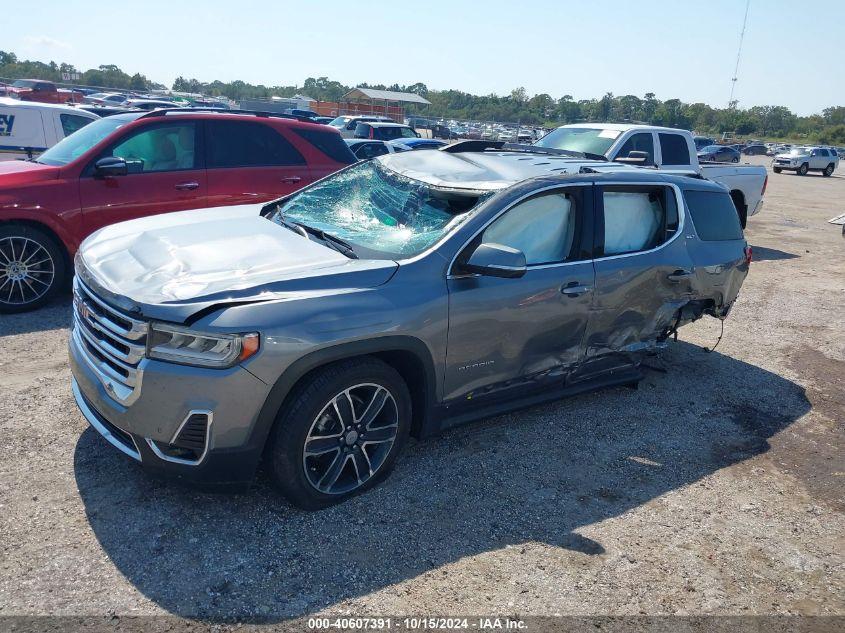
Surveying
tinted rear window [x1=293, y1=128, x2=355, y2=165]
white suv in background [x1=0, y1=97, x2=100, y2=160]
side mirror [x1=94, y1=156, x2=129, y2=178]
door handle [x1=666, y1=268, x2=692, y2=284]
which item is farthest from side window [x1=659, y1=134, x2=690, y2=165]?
white suv in background [x1=0, y1=97, x2=100, y2=160]

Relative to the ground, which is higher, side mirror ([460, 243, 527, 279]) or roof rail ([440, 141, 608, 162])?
roof rail ([440, 141, 608, 162])

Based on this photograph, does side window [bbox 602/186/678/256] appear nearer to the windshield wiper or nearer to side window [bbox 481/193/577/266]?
side window [bbox 481/193/577/266]

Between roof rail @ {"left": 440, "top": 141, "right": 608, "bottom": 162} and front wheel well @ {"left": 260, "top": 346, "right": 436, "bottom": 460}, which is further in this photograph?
roof rail @ {"left": 440, "top": 141, "right": 608, "bottom": 162}

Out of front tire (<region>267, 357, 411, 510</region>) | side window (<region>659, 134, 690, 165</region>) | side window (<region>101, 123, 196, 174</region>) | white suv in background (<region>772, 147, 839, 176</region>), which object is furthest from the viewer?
white suv in background (<region>772, 147, 839, 176</region>)

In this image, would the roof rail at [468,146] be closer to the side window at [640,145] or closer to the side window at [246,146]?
the side window at [246,146]

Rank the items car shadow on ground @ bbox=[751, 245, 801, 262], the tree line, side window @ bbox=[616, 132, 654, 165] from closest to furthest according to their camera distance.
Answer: side window @ bbox=[616, 132, 654, 165] → car shadow on ground @ bbox=[751, 245, 801, 262] → the tree line

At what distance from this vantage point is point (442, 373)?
11.6 ft

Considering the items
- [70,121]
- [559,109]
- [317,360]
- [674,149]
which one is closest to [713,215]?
[317,360]

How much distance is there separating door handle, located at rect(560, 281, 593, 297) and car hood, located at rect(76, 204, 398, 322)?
4.03 feet

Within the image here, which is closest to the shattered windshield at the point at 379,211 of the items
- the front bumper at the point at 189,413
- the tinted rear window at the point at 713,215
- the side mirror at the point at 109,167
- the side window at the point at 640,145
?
the front bumper at the point at 189,413

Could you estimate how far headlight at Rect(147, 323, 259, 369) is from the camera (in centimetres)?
283

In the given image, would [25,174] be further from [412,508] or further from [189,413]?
[412,508]

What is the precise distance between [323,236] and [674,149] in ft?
27.6

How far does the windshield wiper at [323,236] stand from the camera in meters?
3.58
